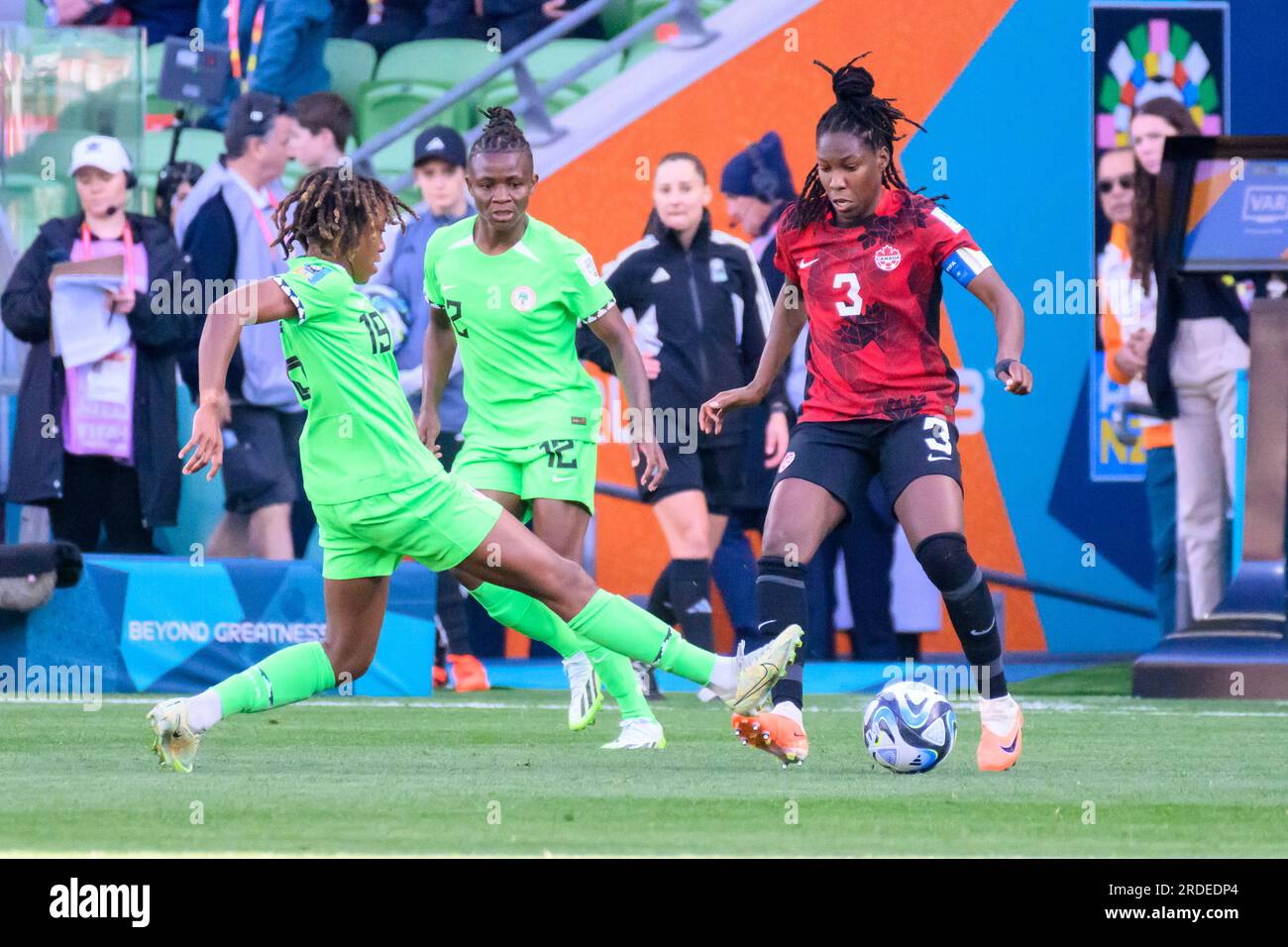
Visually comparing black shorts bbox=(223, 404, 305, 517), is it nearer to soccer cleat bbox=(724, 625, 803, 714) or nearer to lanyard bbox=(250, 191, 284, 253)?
lanyard bbox=(250, 191, 284, 253)

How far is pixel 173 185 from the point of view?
12.6 metres

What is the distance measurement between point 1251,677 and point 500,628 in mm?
4184

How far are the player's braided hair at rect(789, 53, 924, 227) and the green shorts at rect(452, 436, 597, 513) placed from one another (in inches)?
47.4

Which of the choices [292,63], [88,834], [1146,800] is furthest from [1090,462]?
[88,834]

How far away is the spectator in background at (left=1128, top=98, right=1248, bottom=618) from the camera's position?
426 inches

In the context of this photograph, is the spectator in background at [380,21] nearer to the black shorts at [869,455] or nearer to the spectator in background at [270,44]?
the spectator in background at [270,44]

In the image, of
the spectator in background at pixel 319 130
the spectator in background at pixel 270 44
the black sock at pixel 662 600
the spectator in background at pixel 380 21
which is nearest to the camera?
the black sock at pixel 662 600

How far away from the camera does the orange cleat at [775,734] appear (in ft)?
21.7

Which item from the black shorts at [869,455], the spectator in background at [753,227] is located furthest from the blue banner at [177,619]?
the black shorts at [869,455]

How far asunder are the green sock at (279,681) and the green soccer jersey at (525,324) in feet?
4.47

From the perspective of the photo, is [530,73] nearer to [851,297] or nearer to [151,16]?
[151,16]

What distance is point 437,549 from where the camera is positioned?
6469 mm
